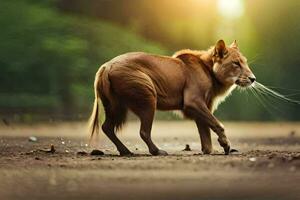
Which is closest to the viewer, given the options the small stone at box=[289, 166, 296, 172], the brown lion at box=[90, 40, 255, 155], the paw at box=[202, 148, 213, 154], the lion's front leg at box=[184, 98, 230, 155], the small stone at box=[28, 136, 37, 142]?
the small stone at box=[289, 166, 296, 172]

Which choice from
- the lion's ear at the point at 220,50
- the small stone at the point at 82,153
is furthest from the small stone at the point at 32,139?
the lion's ear at the point at 220,50

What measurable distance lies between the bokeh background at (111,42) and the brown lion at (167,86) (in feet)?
16.8

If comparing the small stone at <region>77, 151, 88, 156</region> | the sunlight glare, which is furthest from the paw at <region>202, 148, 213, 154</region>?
the sunlight glare

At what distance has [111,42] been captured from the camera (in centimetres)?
1445

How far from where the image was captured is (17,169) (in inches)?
254

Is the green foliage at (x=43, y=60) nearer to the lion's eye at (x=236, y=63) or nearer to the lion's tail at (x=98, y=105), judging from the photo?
the lion's tail at (x=98, y=105)

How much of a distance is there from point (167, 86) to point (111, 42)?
21.8ft

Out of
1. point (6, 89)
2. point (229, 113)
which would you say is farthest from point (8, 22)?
point (229, 113)

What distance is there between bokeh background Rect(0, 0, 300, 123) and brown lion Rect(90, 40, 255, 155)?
5.13 m

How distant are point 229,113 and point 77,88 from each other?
278cm

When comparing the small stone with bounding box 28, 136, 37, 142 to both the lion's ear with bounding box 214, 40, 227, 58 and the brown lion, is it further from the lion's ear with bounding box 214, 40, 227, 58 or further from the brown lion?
the lion's ear with bounding box 214, 40, 227, 58

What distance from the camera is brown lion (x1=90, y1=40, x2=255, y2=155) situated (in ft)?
24.9

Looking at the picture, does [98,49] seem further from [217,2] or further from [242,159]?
[242,159]

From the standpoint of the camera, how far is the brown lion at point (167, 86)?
7.59 metres
